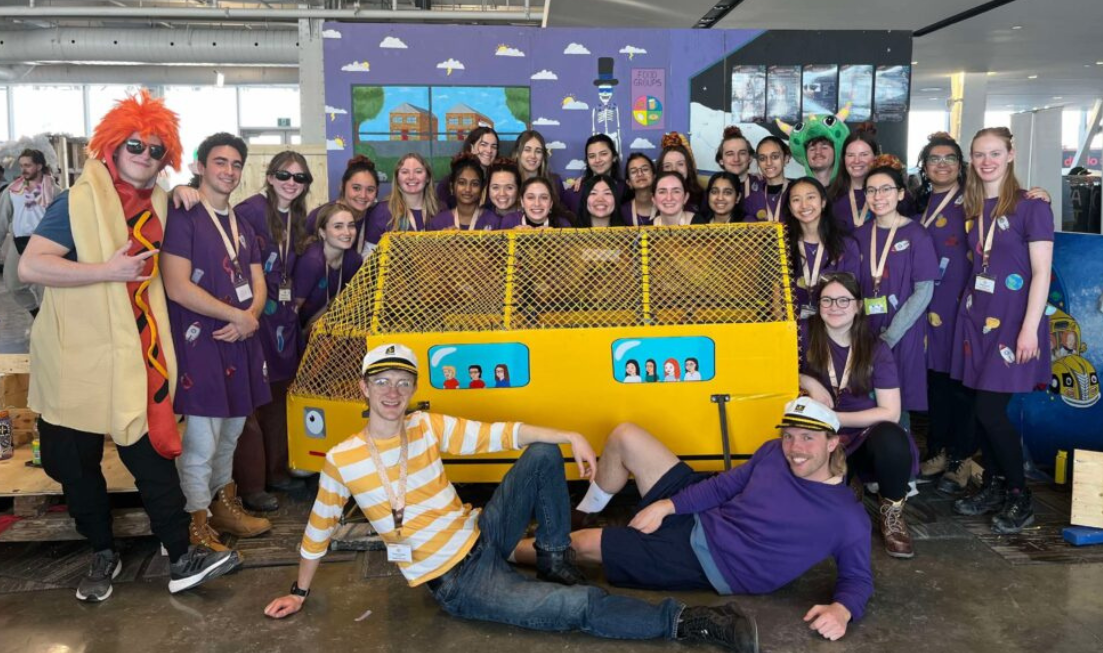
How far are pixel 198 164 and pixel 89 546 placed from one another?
1881 millimetres

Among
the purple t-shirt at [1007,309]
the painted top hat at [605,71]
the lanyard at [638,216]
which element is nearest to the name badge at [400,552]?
the lanyard at [638,216]

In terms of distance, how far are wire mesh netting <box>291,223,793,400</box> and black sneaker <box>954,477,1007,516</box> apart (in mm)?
1475

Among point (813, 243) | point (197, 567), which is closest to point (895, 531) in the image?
point (813, 243)

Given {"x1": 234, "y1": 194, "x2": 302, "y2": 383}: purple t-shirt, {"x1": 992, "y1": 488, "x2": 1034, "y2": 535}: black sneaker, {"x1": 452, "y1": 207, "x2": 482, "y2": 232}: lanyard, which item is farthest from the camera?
{"x1": 452, "y1": 207, "x2": 482, "y2": 232}: lanyard

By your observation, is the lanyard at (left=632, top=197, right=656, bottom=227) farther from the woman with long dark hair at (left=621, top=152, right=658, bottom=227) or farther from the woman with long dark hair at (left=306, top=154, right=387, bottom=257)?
the woman with long dark hair at (left=306, top=154, right=387, bottom=257)

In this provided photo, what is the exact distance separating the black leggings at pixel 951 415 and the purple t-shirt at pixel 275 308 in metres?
3.56

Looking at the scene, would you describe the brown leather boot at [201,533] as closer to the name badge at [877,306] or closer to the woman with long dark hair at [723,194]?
the woman with long dark hair at [723,194]

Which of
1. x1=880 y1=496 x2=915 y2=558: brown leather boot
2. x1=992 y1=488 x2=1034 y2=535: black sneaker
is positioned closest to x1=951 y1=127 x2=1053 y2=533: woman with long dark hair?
x1=992 y1=488 x2=1034 y2=535: black sneaker

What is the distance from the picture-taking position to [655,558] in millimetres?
3320

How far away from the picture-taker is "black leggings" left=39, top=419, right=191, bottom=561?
11.1 feet

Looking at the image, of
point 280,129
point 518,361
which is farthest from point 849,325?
point 280,129

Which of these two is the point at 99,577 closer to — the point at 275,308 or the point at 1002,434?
the point at 275,308

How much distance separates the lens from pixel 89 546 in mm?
4035

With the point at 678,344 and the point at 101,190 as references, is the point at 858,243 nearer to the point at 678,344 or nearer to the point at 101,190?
the point at 678,344
